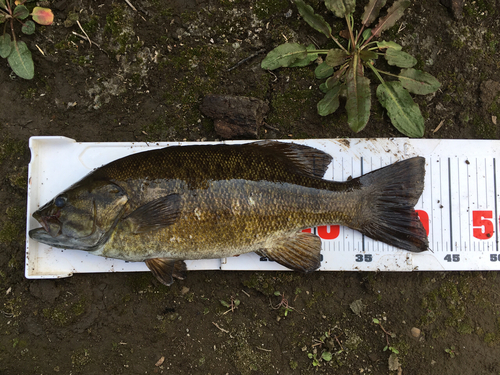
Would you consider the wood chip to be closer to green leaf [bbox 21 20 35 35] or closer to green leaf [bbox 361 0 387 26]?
green leaf [bbox 21 20 35 35]

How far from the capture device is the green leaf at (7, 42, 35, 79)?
358 centimetres

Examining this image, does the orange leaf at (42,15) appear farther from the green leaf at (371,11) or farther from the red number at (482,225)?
the red number at (482,225)

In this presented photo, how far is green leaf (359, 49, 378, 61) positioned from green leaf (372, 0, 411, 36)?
0.27 metres

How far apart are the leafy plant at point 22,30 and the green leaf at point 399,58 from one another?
3823 millimetres

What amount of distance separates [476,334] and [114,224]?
4.03m

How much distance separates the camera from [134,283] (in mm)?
→ 3590

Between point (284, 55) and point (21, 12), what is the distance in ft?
9.88

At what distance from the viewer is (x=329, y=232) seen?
3545 millimetres

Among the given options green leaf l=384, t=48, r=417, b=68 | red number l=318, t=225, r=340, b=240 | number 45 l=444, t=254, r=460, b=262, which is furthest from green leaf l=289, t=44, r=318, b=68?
number 45 l=444, t=254, r=460, b=262

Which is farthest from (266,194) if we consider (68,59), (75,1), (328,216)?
(75,1)

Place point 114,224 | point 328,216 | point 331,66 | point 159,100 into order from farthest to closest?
point 159,100
point 331,66
point 328,216
point 114,224

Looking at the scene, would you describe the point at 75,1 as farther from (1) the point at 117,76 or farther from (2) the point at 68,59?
(1) the point at 117,76

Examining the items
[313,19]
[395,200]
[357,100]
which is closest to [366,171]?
[395,200]

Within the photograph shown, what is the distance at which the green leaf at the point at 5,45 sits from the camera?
141 inches
